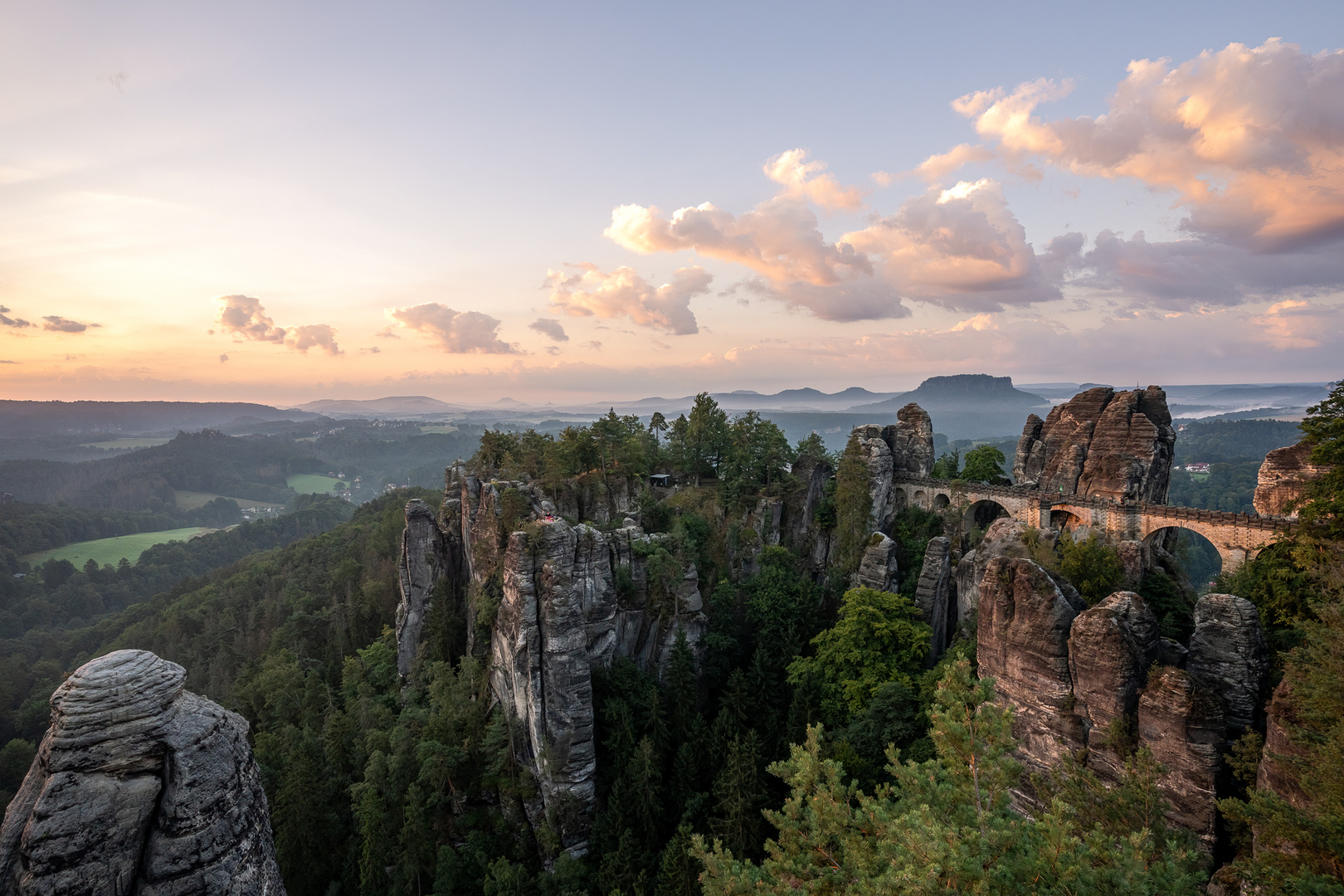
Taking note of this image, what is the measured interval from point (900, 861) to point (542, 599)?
67.1ft

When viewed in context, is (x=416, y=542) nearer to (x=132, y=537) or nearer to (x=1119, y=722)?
(x=1119, y=722)

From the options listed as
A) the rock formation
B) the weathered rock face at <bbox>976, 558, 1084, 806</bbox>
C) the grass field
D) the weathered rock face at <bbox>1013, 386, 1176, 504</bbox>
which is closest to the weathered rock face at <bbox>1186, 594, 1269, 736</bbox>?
the weathered rock face at <bbox>976, 558, 1084, 806</bbox>

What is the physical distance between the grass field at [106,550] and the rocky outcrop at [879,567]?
174 meters

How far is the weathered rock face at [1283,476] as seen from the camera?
2448 cm

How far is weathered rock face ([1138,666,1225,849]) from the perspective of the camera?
15.1m

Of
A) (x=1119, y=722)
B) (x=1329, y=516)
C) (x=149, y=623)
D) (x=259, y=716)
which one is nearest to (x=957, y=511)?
(x=1329, y=516)

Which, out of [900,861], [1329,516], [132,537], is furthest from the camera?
[132,537]

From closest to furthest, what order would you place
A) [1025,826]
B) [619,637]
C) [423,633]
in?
[1025,826], [619,637], [423,633]

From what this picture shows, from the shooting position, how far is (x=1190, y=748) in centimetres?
1523

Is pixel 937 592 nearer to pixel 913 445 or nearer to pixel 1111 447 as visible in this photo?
pixel 1111 447

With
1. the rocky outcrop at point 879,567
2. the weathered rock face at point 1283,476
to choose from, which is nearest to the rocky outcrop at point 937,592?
the rocky outcrop at point 879,567

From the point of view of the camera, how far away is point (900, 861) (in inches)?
353

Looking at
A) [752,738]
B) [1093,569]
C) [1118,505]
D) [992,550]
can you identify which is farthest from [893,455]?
[752,738]

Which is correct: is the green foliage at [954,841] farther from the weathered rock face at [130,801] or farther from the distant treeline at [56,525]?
the distant treeline at [56,525]
